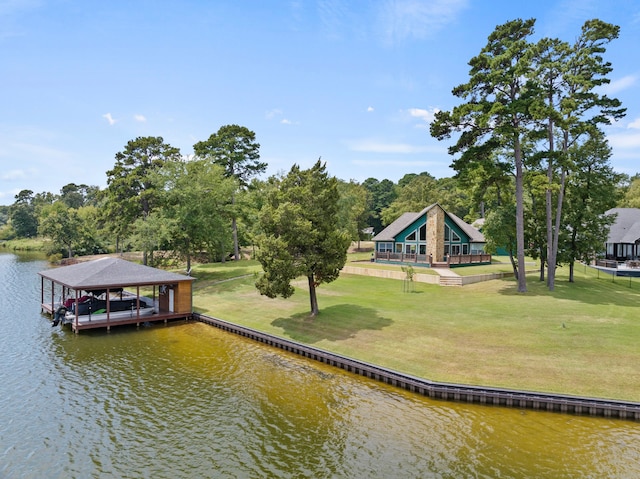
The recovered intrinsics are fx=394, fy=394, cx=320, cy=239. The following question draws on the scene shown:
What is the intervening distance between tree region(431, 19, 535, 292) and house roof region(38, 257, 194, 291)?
23.2 m

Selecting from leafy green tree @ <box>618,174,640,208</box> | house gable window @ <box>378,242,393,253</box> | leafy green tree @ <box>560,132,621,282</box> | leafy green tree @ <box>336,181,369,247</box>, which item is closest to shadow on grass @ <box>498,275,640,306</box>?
leafy green tree @ <box>560,132,621,282</box>

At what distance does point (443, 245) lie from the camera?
4519cm

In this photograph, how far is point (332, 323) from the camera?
969 inches

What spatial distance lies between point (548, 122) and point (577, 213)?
28.2 ft

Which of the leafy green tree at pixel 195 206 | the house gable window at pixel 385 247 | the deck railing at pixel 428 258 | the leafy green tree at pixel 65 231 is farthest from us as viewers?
the leafy green tree at pixel 65 231

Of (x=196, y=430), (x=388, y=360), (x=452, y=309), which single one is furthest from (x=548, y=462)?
(x=452, y=309)

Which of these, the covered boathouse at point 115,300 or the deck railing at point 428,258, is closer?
the covered boathouse at point 115,300

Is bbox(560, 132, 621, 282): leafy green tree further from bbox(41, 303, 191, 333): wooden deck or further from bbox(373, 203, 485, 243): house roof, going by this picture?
bbox(41, 303, 191, 333): wooden deck

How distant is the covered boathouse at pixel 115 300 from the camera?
84.2 ft

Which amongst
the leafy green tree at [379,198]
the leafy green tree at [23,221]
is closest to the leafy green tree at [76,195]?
the leafy green tree at [23,221]

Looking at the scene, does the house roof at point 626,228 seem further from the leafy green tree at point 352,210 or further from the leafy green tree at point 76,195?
Answer: the leafy green tree at point 76,195

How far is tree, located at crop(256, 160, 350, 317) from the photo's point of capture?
2288 centimetres

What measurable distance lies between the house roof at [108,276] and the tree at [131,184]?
786 inches

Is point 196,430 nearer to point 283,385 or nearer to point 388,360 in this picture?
point 283,385
